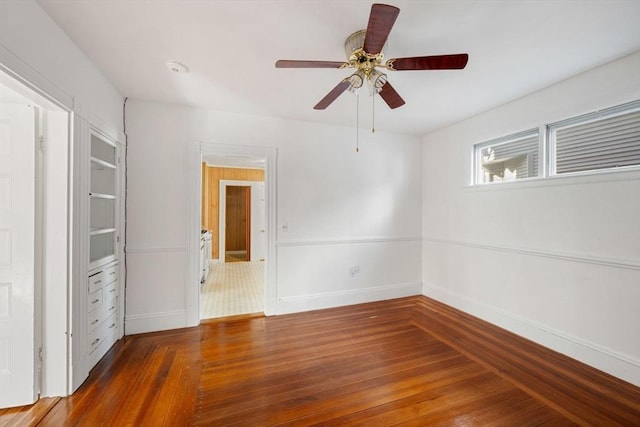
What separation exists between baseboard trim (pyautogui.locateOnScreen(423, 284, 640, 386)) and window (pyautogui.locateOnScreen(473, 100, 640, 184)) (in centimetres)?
157

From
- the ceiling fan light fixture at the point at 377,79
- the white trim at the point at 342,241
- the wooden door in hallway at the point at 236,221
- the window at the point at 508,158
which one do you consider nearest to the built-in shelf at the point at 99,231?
the white trim at the point at 342,241

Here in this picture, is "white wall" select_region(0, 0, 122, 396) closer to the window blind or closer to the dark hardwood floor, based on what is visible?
the dark hardwood floor

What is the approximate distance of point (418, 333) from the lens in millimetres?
2943

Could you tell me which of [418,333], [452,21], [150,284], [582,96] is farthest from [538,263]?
[150,284]

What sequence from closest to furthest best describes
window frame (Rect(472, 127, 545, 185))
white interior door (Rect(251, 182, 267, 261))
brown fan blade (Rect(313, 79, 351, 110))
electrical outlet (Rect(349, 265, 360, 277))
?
brown fan blade (Rect(313, 79, 351, 110)) < window frame (Rect(472, 127, 545, 185)) < electrical outlet (Rect(349, 265, 360, 277)) < white interior door (Rect(251, 182, 267, 261))

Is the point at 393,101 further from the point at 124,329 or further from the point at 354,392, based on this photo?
the point at 124,329

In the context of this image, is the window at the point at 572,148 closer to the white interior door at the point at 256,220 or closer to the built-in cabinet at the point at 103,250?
the built-in cabinet at the point at 103,250

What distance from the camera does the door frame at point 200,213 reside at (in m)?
3.08

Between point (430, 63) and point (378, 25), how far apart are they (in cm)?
49

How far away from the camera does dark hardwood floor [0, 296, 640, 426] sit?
5.70 feet

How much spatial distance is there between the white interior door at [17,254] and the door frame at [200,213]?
136 cm

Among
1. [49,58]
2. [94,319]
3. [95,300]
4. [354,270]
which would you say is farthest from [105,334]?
[354,270]

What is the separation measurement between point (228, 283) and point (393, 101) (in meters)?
4.18

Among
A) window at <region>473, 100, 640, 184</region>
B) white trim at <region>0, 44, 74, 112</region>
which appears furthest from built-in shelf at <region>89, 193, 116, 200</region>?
window at <region>473, 100, 640, 184</region>
